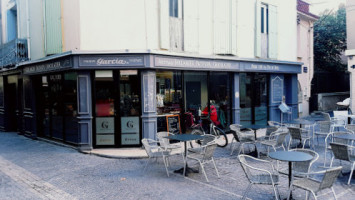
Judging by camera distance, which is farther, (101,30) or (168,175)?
(101,30)

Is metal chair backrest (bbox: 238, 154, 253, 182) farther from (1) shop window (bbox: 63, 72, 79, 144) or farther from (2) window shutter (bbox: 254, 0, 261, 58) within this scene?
(2) window shutter (bbox: 254, 0, 261, 58)

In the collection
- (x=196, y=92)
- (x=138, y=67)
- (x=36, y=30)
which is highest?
(x=36, y=30)

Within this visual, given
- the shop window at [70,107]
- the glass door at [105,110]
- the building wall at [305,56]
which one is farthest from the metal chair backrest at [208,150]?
the building wall at [305,56]

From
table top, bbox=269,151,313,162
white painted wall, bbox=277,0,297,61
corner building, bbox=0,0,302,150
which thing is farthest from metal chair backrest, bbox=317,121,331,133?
white painted wall, bbox=277,0,297,61

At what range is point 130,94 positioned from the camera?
958 centimetres

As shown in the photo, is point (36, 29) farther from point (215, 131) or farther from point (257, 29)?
point (257, 29)

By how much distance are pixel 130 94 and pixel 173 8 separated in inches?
126

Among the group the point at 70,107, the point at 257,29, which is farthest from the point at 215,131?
the point at 257,29

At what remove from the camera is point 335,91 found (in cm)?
2220

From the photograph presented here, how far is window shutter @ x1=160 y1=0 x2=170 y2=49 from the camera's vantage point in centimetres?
948

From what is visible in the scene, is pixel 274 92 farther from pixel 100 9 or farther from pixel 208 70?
pixel 100 9

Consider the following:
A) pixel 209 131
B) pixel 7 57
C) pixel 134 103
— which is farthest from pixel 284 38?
pixel 7 57

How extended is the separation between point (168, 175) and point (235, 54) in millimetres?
6624

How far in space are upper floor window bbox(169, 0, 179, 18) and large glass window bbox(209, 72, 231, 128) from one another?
2845mm
